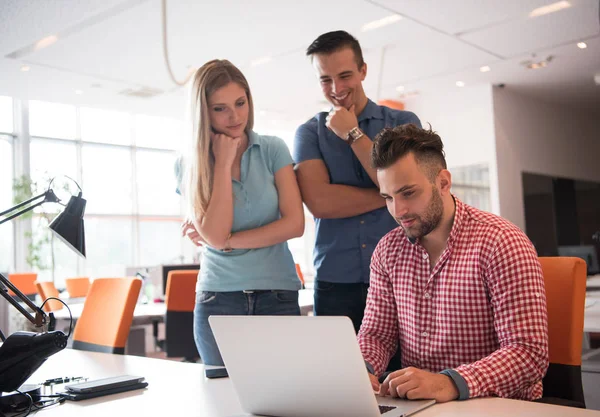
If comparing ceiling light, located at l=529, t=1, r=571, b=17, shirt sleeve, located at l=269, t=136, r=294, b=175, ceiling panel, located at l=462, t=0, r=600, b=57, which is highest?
ceiling light, located at l=529, t=1, r=571, b=17

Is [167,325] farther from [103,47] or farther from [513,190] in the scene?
[513,190]

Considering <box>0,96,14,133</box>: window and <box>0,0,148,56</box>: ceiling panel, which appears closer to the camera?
<box>0,0,148,56</box>: ceiling panel

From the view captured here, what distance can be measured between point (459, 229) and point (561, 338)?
0.37m

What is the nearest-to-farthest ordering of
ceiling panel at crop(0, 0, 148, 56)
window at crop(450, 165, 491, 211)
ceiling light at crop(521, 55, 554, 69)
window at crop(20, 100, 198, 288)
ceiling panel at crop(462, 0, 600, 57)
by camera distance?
ceiling panel at crop(0, 0, 148, 56)
ceiling panel at crop(462, 0, 600, 57)
ceiling light at crop(521, 55, 554, 69)
window at crop(450, 165, 491, 211)
window at crop(20, 100, 198, 288)

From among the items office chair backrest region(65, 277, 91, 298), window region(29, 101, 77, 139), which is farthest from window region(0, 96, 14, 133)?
office chair backrest region(65, 277, 91, 298)

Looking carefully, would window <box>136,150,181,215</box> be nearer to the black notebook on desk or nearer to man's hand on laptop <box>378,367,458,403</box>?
the black notebook on desk

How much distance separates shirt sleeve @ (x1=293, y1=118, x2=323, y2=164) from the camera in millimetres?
2256

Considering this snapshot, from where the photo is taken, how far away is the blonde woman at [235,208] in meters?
1.93

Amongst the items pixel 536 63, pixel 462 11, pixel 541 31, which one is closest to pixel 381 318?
pixel 462 11

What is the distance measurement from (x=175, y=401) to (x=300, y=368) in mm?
413

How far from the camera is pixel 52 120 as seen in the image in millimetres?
10664

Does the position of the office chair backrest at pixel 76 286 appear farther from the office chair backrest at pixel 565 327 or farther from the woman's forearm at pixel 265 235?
the office chair backrest at pixel 565 327

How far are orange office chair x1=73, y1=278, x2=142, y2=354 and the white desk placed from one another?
393mm

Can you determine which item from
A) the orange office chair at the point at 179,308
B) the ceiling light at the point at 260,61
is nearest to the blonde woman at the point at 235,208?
the orange office chair at the point at 179,308
